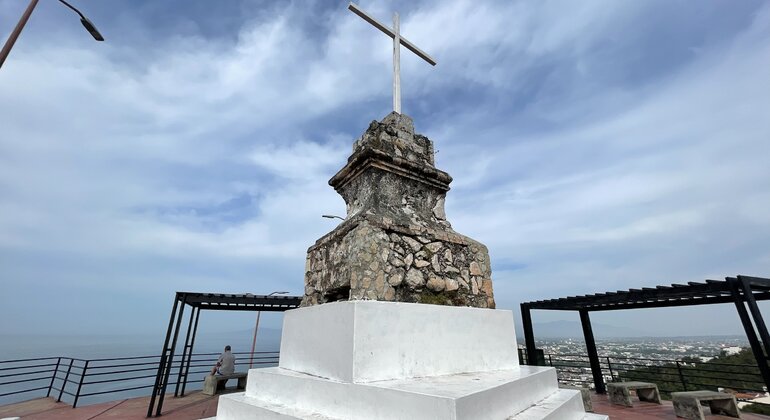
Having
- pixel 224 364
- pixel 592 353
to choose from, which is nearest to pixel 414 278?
pixel 224 364

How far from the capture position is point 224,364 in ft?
33.2

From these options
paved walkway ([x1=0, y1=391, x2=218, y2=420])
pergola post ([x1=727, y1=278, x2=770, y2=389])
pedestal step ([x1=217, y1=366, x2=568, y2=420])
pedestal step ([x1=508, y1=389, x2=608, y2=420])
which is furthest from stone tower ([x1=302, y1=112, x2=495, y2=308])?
pergola post ([x1=727, y1=278, x2=770, y2=389])

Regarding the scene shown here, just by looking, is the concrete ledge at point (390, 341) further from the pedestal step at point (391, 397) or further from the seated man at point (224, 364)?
the seated man at point (224, 364)

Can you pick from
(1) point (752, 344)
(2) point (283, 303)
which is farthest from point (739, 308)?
(2) point (283, 303)

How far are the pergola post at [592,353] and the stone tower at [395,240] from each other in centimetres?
950

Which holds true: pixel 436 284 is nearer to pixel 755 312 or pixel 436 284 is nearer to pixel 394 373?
pixel 394 373

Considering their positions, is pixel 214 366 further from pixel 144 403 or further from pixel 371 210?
pixel 371 210

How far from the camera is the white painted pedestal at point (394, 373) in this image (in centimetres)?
155

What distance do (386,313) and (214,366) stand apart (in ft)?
36.0

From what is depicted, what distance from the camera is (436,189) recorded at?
311cm

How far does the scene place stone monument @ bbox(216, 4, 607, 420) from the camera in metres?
1.69

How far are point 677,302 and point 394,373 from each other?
9419mm

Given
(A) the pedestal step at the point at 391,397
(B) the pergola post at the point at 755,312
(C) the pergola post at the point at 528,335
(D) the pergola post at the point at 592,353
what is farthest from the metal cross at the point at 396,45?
(D) the pergola post at the point at 592,353

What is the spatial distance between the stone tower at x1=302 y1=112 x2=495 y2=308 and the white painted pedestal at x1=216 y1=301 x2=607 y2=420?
0.25m
